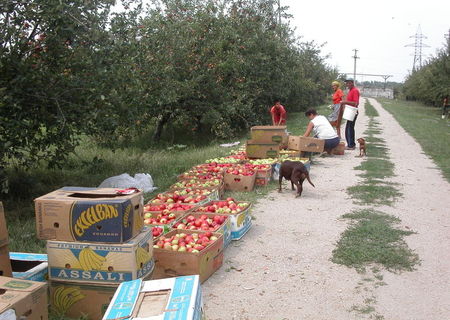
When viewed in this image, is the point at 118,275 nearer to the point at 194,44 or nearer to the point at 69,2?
Result: the point at 69,2

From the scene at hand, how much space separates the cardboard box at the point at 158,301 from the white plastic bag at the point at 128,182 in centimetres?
485

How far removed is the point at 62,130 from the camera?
7.39 meters

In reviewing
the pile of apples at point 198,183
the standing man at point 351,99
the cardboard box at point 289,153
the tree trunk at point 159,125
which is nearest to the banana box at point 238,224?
the pile of apples at point 198,183

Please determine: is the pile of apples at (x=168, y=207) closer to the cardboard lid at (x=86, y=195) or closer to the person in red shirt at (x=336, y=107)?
the cardboard lid at (x=86, y=195)

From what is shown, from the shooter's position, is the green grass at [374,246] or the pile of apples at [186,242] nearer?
the pile of apples at [186,242]

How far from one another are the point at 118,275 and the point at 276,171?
639 centimetres

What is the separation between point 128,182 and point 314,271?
14.5 feet

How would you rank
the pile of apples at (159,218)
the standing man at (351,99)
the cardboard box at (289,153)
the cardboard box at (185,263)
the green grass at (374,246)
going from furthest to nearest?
the standing man at (351,99), the cardboard box at (289,153), the pile of apples at (159,218), the green grass at (374,246), the cardboard box at (185,263)

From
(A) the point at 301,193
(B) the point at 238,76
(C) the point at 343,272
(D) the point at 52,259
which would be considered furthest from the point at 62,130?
Answer: (B) the point at 238,76

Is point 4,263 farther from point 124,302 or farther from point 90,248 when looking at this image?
point 124,302

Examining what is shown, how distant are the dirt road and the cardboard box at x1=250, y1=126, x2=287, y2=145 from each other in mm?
2546

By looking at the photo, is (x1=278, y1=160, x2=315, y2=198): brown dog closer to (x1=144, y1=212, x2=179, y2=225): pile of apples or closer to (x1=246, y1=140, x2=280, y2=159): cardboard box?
(x1=246, y1=140, x2=280, y2=159): cardboard box

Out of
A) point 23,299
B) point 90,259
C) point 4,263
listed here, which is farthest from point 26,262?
point 23,299

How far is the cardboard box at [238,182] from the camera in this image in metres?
8.58
